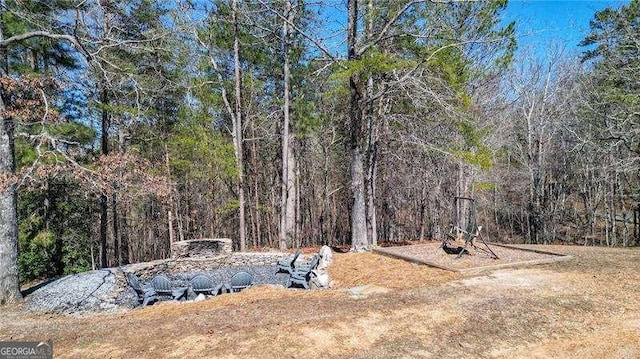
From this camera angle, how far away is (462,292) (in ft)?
18.6

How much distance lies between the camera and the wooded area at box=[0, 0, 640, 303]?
332 inches

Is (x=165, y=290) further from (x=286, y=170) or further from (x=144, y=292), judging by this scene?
(x=286, y=170)

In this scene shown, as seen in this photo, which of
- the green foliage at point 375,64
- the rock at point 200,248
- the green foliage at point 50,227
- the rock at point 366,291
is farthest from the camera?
the green foliage at point 50,227

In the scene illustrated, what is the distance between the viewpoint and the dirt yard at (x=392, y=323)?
3.87 meters

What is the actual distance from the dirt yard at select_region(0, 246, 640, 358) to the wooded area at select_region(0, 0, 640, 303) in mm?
3083

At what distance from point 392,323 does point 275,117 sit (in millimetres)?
11705

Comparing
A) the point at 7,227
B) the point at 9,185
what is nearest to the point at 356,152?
the point at 9,185

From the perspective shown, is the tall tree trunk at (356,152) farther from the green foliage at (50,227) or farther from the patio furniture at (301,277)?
the green foliage at (50,227)

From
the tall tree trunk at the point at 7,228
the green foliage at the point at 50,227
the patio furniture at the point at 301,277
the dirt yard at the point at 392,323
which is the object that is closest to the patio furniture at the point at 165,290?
the dirt yard at the point at 392,323

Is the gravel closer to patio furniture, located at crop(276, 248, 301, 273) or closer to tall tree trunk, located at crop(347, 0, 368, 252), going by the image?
patio furniture, located at crop(276, 248, 301, 273)

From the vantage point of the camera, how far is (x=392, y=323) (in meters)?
4.51

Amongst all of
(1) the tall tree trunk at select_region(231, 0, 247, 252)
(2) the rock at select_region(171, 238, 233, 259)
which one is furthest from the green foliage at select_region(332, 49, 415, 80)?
(2) the rock at select_region(171, 238, 233, 259)

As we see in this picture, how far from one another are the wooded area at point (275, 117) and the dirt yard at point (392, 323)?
10.1ft

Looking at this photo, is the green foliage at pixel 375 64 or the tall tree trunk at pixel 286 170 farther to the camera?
the tall tree trunk at pixel 286 170
